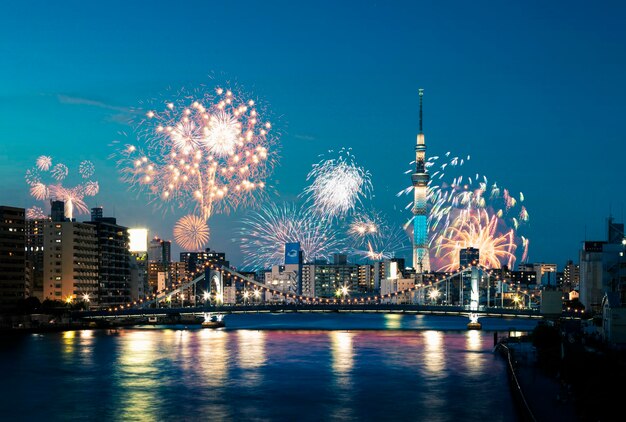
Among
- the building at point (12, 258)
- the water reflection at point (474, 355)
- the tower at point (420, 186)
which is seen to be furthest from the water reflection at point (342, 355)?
the tower at point (420, 186)

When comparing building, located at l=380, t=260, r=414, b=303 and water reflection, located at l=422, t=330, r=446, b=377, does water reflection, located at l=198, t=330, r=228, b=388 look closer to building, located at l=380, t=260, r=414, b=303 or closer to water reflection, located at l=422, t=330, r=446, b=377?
water reflection, located at l=422, t=330, r=446, b=377

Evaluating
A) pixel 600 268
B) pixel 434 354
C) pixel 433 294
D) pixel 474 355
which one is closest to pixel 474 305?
pixel 600 268

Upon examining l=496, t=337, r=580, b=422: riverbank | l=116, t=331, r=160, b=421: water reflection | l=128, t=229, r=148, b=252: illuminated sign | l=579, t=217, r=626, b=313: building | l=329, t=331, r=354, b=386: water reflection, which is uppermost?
l=128, t=229, r=148, b=252: illuminated sign

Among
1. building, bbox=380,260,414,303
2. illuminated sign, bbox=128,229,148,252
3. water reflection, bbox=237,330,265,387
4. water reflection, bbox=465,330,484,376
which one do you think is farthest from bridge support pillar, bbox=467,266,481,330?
building, bbox=380,260,414,303

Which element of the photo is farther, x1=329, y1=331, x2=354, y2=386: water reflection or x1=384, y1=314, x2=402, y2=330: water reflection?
x1=384, y1=314, x2=402, y2=330: water reflection

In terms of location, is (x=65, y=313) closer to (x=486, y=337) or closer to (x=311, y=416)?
(x=486, y=337)

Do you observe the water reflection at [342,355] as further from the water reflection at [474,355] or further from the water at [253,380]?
the water reflection at [474,355]
